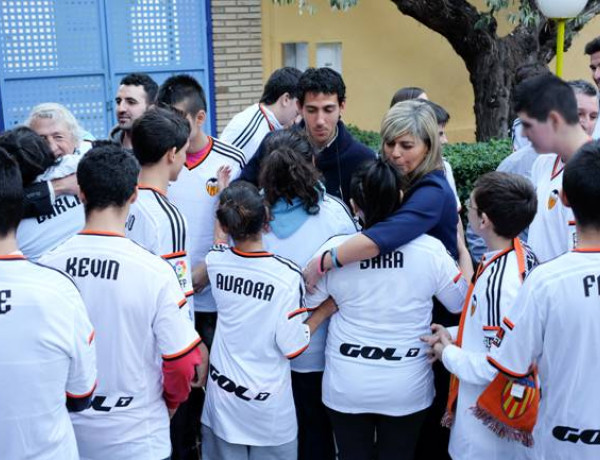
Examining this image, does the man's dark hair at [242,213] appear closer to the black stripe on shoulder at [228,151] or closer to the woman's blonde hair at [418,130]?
the woman's blonde hair at [418,130]

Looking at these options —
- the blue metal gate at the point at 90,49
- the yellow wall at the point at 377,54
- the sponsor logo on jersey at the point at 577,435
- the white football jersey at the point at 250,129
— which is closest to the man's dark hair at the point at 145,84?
the white football jersey at the point at 250,129

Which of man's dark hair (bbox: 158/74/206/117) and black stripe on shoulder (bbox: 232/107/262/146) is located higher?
man's dark hair (bbox: 158/74/206/117)

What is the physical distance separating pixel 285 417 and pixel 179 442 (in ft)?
2.64

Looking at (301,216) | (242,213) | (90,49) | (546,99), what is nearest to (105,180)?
(242,213)

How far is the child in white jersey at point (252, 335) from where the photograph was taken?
3172mm

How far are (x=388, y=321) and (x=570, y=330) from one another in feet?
3.07

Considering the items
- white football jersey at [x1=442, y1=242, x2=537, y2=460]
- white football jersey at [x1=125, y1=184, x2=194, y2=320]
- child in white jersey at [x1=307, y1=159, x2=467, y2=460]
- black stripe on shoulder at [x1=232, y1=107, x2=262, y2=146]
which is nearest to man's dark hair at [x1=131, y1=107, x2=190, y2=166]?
white football jersey at [x1=125, y1=184, x2=194, y2=320]

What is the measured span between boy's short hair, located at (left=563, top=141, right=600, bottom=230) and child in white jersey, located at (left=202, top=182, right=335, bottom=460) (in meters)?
1.25

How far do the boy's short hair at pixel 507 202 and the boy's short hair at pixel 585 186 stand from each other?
481mm

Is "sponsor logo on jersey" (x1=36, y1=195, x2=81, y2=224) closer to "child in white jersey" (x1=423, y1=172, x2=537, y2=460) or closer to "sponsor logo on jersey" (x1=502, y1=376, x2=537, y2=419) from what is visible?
"child in white jersey" (x1=423, y1=172, x2=537, y2=460)

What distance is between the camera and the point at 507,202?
2.97 m

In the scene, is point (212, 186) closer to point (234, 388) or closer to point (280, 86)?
point (234, 388)

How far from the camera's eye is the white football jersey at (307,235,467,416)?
10.5ft

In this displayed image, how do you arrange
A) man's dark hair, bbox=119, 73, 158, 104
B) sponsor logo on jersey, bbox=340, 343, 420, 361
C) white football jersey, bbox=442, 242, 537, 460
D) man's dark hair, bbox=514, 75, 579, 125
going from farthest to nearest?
man's dark hair, bbox=119, 73, 158, 104, sponsor logo on jersey, bbox=340, 343, 420, 361, man's dark hair, bbox=514, 75, 579, 125, white football jersey, bbox=442, 242, 537, 460
